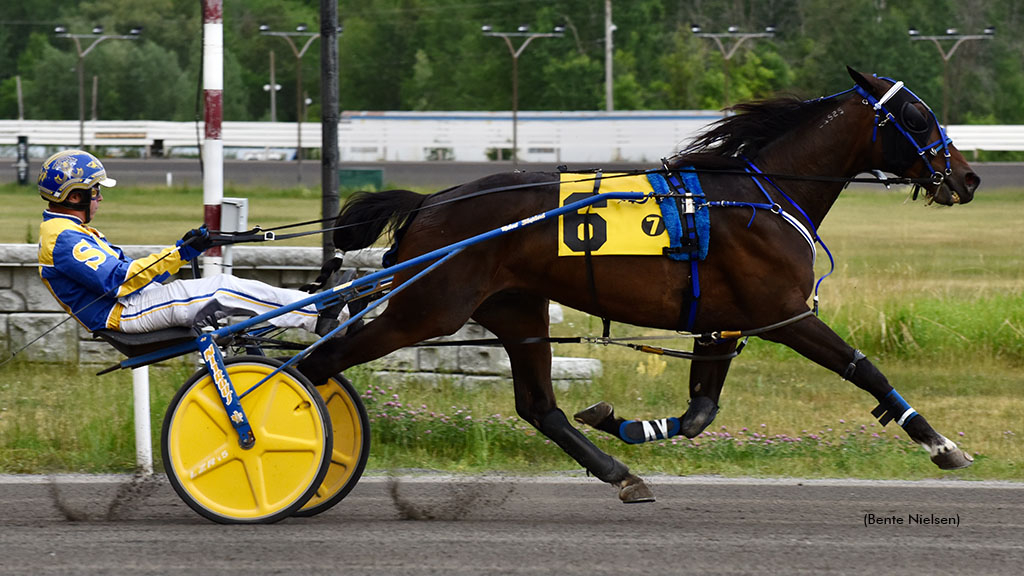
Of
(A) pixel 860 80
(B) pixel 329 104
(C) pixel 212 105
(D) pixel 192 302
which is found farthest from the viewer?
(B) pixel 329 104

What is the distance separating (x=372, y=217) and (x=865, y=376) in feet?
7.52

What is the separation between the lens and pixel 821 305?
10.9m

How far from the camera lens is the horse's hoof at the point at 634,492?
18.2ft

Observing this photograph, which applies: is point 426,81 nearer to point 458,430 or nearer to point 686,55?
point 686,55

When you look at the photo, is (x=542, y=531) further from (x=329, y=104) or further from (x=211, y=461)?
(x=329, y=104)

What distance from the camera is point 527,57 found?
58.2 m

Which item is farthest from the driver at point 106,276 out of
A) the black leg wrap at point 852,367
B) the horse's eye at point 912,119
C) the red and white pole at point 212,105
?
the horse's eye at point 912,119

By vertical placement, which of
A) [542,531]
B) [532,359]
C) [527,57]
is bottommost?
[542,531]

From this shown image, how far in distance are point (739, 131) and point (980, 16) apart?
2353 inches

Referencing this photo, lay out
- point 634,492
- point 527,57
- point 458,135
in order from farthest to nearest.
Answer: point 527,57, point 458,135, point 634,492

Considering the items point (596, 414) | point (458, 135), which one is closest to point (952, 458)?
point (596, 414)

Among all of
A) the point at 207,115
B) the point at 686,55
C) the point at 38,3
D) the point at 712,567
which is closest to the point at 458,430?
the point at 207,115

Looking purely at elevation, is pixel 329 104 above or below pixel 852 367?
above

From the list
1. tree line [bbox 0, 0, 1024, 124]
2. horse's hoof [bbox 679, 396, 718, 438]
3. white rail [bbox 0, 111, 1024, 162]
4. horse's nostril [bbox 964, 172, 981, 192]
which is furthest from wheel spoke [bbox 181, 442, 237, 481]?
tree line [bbox 0, 0, 1024, 124]
